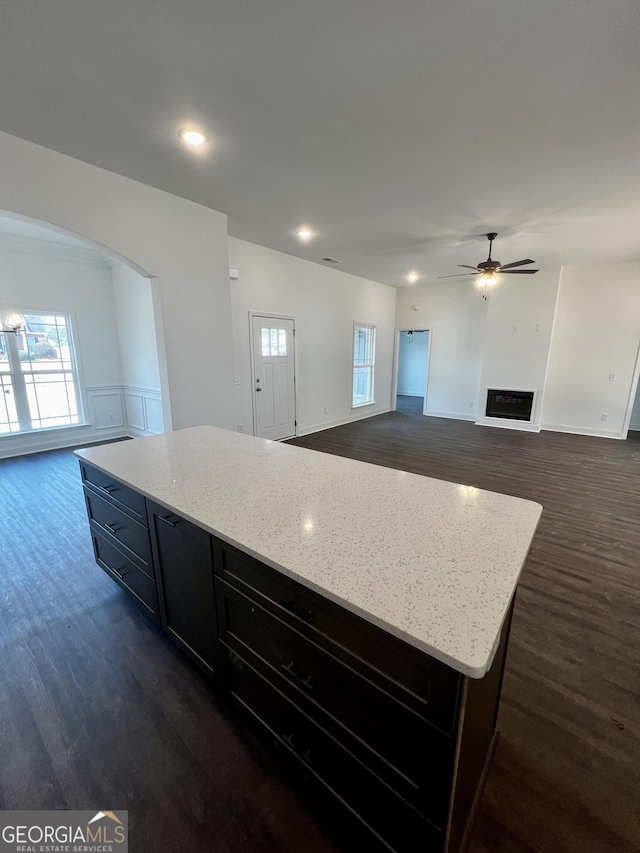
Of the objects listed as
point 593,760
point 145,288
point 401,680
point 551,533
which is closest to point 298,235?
point 145,288

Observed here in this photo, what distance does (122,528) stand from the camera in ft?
6.08

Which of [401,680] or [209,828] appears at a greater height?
[401,680]

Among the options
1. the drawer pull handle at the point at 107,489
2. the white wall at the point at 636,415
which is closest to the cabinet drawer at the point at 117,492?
the drawer pull handle at the point at 107,489

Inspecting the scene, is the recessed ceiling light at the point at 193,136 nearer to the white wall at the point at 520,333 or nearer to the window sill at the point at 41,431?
the window sill at the point at 41,431

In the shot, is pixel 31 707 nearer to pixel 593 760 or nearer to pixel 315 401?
pixel 593 760

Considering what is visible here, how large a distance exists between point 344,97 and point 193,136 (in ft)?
3.51

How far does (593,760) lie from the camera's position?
1.33 metres

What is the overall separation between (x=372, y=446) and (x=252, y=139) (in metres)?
4.10

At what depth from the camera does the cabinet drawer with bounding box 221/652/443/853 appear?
2.85 feet

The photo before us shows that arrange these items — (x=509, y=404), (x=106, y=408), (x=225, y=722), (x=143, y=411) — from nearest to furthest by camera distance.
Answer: (x=225, y=722) < (x=143, y=411) < (x=106, y=408) < (x=509, y=404)

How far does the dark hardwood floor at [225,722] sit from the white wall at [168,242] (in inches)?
70.7

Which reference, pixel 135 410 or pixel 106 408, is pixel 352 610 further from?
pixel 106 408

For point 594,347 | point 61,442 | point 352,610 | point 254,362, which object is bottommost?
point 61,442

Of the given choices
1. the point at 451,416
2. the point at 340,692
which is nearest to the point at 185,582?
the point at 340,692
